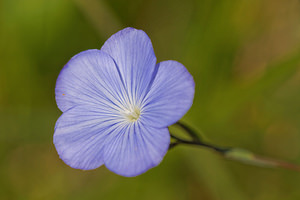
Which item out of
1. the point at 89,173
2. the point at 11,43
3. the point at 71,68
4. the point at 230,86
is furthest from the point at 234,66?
the point at 11,43

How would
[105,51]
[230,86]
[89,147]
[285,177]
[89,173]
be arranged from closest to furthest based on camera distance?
[89,147] → [105,51] → [285,177] → [230,86] → [89,173]

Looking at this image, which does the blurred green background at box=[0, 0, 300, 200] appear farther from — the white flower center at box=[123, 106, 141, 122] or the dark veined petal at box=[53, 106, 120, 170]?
the dark veined petal at box=[53, 106, 120, 170]

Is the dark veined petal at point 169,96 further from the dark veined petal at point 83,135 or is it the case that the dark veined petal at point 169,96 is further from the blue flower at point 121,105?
the dark veined petal at point 83,135

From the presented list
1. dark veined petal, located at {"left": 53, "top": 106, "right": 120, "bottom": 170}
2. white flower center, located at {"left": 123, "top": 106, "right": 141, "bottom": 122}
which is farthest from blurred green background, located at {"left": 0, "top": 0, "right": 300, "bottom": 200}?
dark veined petal, located at {"left": 53, "top": 106, "right": 120, "bottom": 170}

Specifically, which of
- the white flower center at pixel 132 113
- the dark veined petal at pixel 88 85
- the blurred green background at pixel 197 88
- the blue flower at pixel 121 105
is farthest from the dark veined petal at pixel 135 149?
the blurred green background at pixel 197 88

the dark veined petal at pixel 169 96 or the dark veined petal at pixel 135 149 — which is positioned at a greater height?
the dark veined petal at pixel 169 96

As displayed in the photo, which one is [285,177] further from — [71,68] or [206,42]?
[71,68]
